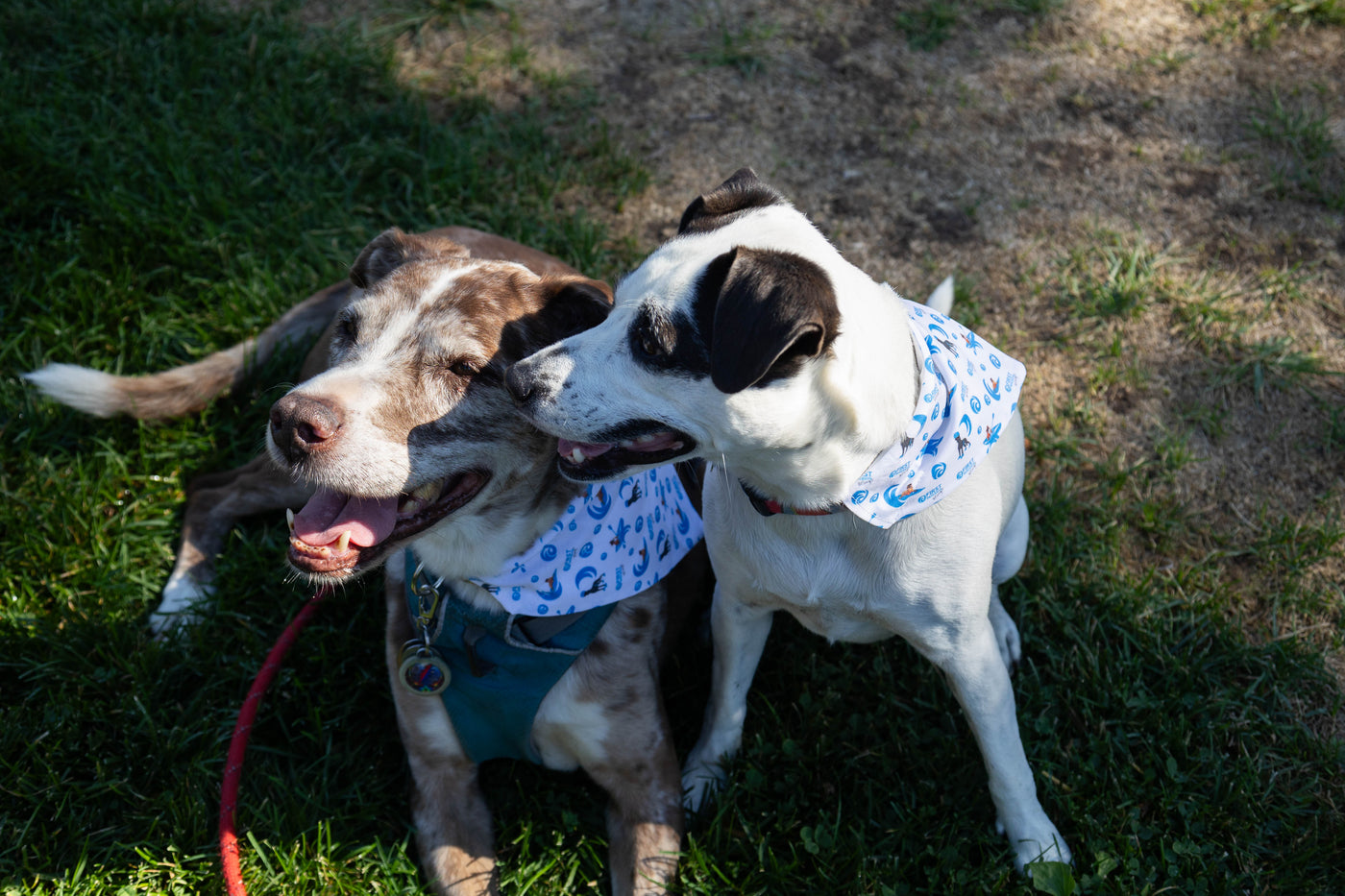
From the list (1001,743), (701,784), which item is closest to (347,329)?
(701,784)

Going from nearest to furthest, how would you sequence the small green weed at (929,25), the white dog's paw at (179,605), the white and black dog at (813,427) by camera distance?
the white and black dog at (813,427) → the white dog's paw at (179,605) → the small green weed at (929,25)

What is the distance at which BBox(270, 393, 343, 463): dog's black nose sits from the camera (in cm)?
264

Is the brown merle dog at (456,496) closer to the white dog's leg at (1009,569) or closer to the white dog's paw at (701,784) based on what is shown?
the white dog's paw at (701,784)

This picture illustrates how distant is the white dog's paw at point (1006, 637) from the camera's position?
3.73 meters

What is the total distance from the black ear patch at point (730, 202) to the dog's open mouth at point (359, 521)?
0.94 m

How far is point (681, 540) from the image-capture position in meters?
3.48

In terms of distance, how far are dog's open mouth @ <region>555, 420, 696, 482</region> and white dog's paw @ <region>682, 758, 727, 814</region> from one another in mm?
1401

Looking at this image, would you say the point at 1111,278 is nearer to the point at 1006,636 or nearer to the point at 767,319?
the point at 1006,636

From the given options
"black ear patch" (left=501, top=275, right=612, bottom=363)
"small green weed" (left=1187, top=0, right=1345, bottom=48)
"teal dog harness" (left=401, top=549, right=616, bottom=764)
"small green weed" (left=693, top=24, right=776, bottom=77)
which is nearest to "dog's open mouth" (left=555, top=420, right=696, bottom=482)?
"black ear patch" (left=501, top=275, right=612, bottom=363)

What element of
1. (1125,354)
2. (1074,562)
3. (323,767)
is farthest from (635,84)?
(323,767)

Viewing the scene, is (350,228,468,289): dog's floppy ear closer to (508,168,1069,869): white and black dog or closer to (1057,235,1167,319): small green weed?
(508,168,1069,869): white and black dog

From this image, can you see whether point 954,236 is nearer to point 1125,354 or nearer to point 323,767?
point 1125,354

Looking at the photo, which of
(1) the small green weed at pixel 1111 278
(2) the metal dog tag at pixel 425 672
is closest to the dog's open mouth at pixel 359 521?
(2) the metal dog tag at pixel 425 672

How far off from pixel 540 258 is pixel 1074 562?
2.41 meters
